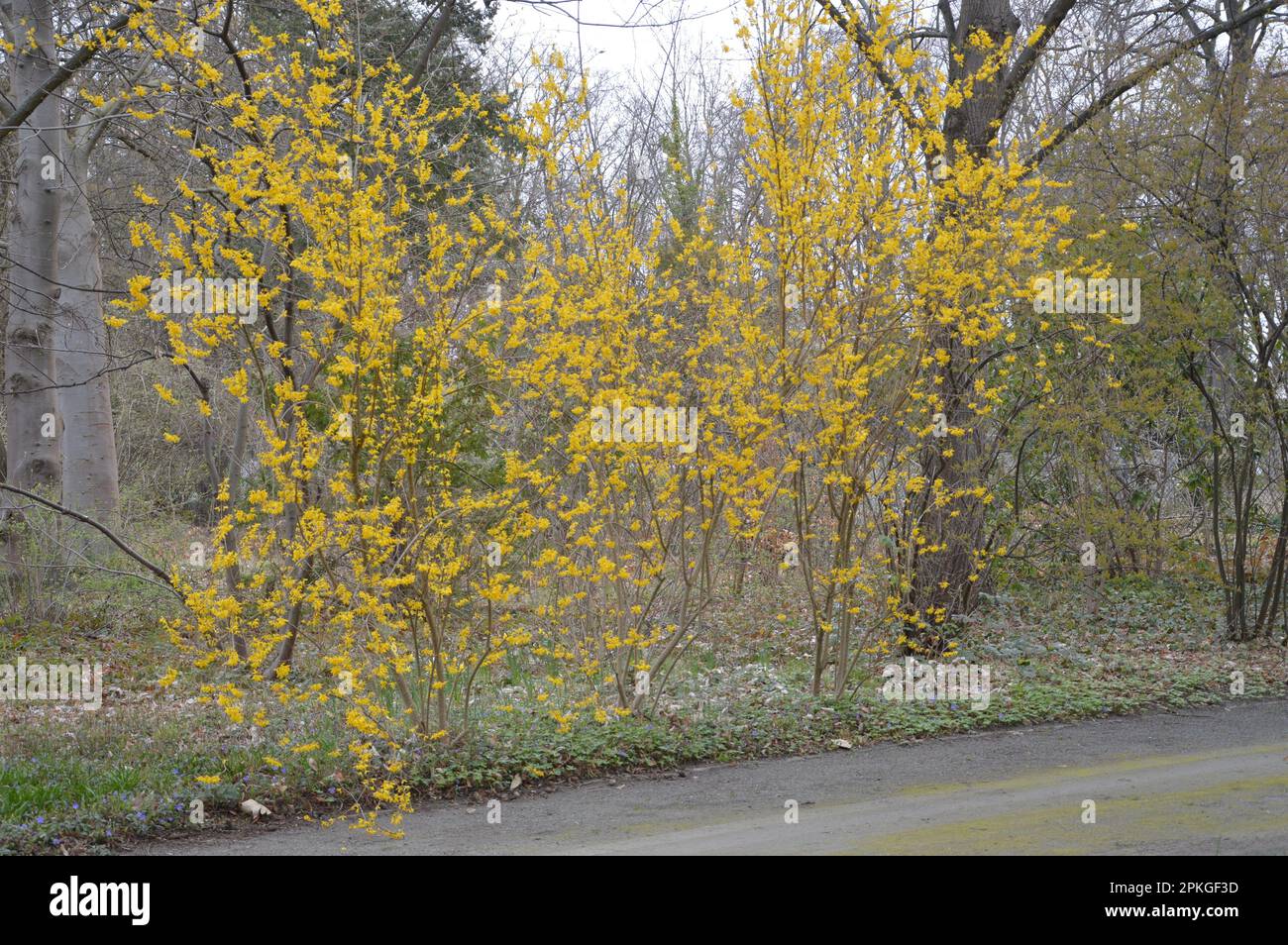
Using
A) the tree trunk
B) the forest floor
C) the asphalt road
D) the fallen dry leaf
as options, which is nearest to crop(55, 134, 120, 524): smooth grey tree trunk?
the forest floor

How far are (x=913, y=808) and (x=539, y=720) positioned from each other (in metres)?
2.33

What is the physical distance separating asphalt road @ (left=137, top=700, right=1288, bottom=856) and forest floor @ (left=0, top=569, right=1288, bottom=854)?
18 centimetres

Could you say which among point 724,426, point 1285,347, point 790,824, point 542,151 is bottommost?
point 790,824

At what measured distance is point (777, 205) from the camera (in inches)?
265

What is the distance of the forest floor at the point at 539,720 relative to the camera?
17.2ft

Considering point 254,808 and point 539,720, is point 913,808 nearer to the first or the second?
point 539,720

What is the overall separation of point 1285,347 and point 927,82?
15.2 feet

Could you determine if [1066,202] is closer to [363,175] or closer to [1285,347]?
[1285,347]

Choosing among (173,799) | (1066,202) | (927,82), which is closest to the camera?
(173,799)

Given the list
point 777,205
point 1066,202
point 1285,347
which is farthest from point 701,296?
point 1285,347

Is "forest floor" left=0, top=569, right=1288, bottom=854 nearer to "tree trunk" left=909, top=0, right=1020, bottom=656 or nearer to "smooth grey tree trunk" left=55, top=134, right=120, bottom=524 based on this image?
"tree trunk" left=909, top=0, right=1020, bottom=656

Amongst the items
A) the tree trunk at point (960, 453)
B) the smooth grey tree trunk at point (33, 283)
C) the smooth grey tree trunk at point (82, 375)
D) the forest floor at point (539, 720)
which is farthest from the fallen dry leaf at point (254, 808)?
the smooth grey tree trunk at point (82, 375)

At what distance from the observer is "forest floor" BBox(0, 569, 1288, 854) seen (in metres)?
5.25

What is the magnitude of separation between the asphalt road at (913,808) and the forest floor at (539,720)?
18 centimetres
